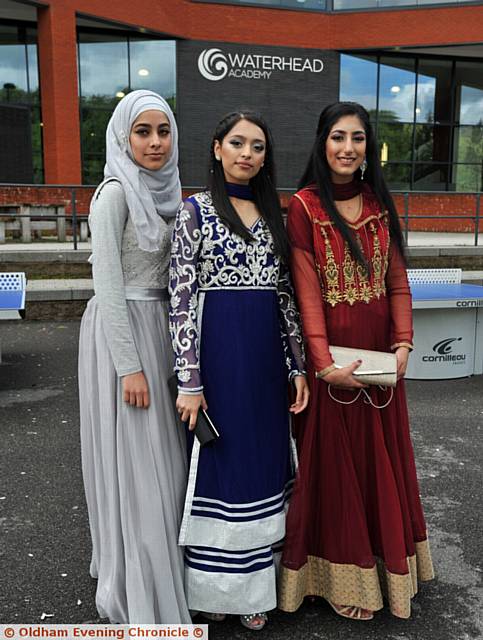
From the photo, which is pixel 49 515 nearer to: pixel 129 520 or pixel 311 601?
pixel 129 520

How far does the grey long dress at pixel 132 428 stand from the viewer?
2246 millimetres

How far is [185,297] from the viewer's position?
2.22 meters

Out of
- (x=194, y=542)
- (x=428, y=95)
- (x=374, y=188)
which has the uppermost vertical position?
(x=428, y=95)

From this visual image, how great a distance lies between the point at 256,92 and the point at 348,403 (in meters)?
16.5

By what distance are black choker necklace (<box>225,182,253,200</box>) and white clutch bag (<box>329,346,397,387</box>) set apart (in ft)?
2.28

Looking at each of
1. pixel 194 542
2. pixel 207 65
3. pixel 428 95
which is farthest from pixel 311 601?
pixel 428 95

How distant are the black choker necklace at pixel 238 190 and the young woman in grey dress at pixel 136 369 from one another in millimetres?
235

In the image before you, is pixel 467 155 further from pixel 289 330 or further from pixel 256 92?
pixel 289 330

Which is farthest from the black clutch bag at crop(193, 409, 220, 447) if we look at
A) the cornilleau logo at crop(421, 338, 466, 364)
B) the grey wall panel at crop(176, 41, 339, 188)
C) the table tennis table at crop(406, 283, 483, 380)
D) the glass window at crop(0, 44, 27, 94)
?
the glass window at crop(0, 44, 27, 94)

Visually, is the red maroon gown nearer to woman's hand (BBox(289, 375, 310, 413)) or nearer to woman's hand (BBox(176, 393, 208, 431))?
woman's hand (BBox(289, 375, 310, 413))

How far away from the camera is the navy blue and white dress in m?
2.23

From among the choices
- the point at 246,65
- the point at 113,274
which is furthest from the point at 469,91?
the point at 113,274

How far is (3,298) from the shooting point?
5.90m

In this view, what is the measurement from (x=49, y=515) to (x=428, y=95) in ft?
62.0
